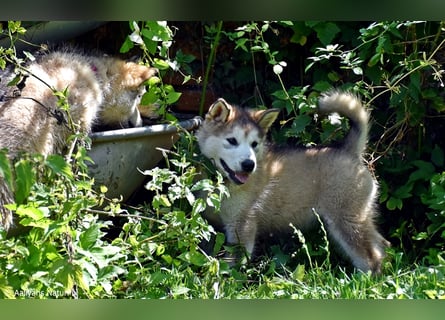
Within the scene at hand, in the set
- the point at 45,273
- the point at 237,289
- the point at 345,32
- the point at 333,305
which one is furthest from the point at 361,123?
the point at 333,305

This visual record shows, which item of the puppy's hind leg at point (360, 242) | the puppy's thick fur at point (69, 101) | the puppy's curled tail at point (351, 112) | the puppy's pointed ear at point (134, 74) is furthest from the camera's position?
the puppy's pointed ear at point (134, 74)

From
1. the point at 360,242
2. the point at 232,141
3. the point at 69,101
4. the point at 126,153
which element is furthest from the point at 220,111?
the point at 360,242

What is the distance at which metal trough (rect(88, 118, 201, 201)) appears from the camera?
4465 mm

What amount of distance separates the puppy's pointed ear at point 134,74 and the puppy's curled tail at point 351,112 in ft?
4.34

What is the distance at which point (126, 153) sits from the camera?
4.56 m

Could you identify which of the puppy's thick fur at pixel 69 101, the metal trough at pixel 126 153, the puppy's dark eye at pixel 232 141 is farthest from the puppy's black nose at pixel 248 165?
the puppy's thick fur at pixel 69 101

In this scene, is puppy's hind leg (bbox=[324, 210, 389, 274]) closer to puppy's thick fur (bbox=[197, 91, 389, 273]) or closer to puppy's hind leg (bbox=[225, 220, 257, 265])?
puppy's thick fur (bbox=[197, 91, 389, 273])

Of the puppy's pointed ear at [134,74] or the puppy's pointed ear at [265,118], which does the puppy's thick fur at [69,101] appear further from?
the puppy's pointed ear at [265,118]

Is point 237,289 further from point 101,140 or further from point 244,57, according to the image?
point 244,57

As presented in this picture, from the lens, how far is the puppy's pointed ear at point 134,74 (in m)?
5.05

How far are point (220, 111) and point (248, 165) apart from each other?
0.46 m

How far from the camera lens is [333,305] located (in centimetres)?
84

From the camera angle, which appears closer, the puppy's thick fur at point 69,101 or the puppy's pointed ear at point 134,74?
the puppy's thick fur at point 69,101

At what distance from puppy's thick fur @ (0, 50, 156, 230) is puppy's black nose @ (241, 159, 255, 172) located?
100cm
